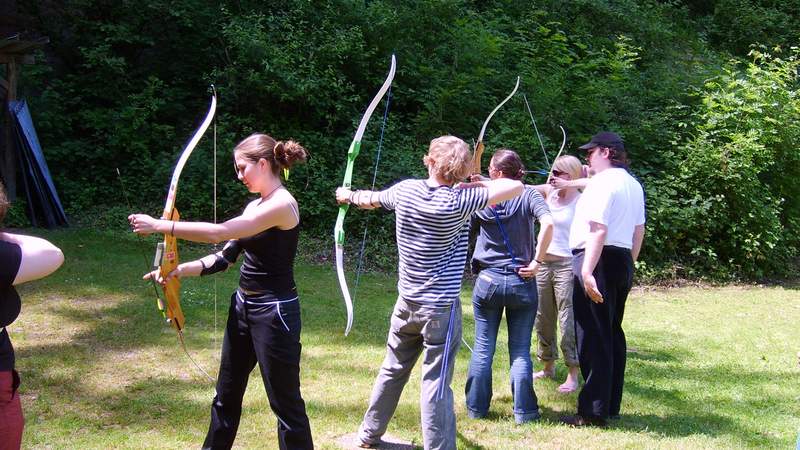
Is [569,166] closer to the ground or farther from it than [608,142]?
closer to the ground

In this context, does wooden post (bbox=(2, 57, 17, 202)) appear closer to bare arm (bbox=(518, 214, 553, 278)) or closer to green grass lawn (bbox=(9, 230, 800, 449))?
green grass lawn (bbox=(9, 230, 800, 449))

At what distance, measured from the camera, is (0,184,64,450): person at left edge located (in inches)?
84.7

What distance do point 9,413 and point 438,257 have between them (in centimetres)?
173

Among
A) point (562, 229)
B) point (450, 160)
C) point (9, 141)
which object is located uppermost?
point (450, 160)

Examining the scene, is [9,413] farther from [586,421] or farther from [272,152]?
[586,421]

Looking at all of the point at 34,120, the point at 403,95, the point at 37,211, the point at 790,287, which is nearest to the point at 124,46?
the point at 34,120

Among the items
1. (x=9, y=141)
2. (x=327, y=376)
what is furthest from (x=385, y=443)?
(x=9, y=141)

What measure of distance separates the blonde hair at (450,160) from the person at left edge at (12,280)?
1.56 m

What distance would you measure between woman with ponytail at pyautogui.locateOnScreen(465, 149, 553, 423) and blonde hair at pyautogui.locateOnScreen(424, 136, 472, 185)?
772 millimetres

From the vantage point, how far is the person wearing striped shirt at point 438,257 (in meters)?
3.15

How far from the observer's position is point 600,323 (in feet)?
13.0

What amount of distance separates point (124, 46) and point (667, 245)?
929 cm

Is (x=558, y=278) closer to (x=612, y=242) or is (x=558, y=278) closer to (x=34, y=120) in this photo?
(x=612, y=242)

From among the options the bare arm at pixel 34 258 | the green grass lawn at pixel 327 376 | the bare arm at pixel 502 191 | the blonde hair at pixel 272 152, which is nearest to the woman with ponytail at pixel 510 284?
the green grass lawn at pixel 327 376
